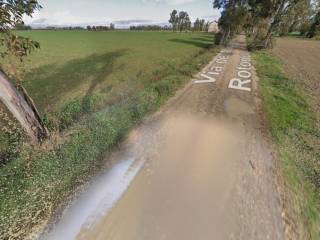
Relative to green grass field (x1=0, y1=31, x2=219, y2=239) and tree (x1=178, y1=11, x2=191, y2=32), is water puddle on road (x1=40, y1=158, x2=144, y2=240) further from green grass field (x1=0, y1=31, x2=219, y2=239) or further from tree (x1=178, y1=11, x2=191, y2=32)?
tree (x1=178, y1=11, x2=191, y2=32)

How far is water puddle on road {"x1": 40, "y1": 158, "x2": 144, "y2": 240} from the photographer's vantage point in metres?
2.52

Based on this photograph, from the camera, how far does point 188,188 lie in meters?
3.21

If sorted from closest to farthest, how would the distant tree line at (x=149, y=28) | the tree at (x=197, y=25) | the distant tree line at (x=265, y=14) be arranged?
the distant tree line at (x=265, y=14), the tree at (x=197, y=25), the distant tree line at (x=149, y=28)

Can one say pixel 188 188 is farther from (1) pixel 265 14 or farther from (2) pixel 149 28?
(2) pixel 149 28

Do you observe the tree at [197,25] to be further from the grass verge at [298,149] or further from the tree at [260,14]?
the grass verge at [298,149]

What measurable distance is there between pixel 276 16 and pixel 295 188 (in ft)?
76.7

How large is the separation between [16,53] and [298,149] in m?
5.94

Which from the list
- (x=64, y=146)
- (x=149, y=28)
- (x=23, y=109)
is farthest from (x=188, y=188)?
(x=149, y=28)

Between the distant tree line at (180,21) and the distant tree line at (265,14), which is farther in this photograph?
the distant tree line at (180,21)

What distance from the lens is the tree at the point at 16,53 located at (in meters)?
2.91

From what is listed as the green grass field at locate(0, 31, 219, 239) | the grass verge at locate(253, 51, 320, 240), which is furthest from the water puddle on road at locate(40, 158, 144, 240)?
the grass verge at locate(253, 51, 320, 240)

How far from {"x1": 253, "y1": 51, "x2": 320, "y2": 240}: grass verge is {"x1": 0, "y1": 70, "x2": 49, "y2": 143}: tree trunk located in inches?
186

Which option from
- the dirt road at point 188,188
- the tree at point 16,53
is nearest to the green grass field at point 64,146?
the dirt road at point 188,188

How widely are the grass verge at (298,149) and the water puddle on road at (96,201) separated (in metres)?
2.66
